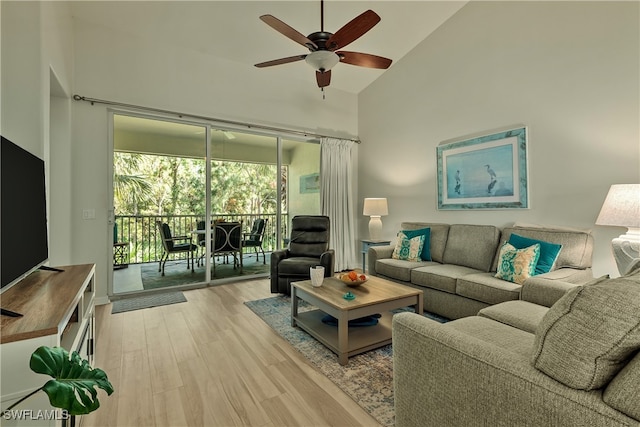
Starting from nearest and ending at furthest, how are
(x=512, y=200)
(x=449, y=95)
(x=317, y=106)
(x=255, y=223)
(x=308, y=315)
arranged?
(x=308, y=315), (x=512, y=200), (x=449, y=95), (x=255, y=223), (x=317, y=106)

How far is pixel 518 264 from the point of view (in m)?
2.59

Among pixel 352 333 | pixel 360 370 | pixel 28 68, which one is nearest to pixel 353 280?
pixel 352 333

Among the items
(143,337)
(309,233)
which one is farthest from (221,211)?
(143,337)

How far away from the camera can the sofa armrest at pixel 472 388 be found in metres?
0.84

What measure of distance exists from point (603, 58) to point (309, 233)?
3.48 metres

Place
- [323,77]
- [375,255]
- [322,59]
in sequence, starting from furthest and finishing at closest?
[375,255] < [323,77] < [322,59]

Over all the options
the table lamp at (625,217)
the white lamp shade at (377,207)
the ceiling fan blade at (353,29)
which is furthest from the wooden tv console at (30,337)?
the white lamp shade at (377,207)

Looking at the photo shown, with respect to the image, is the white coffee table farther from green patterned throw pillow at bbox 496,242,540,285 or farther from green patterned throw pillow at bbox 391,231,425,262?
green patterned throw pillow at bbox 391,231,425,262

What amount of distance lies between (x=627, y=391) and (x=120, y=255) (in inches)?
183

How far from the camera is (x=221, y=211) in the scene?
4363 mm

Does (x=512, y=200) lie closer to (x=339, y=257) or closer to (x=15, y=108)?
(x=339, y=257)

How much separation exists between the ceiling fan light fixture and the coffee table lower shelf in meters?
2.24

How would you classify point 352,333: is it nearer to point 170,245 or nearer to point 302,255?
point 302,255

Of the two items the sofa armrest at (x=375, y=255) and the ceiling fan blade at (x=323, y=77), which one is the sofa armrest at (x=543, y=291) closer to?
the sofa armrest at (x=375, y=255)
